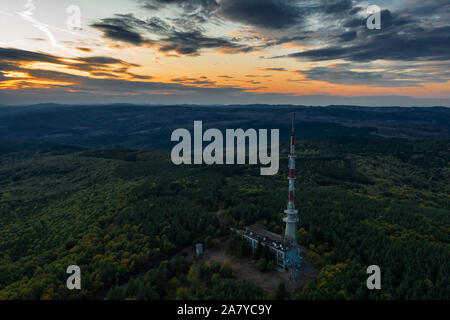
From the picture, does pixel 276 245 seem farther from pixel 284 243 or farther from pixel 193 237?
pixel 193 237

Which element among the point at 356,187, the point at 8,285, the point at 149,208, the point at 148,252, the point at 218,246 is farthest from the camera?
the point at 356,187

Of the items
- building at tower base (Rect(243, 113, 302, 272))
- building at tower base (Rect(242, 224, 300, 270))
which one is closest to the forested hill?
building at tower base (Rect(243, 113, 302, 272))

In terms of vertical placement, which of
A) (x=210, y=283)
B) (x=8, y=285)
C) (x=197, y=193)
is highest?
(x=197, y=193)

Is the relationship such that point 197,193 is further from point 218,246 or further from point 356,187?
point 356,187

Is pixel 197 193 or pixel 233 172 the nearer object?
pixel 197 193

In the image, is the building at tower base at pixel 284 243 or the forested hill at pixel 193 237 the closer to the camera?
the forested hill at pixel 193 237

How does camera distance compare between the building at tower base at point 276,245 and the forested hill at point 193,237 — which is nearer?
the forested hill at point 193,237

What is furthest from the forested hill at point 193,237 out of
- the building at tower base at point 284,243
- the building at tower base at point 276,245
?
the building at tower base at point 276,245

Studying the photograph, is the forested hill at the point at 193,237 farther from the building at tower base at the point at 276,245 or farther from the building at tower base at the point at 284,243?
the building at tower base at the point at 276,245

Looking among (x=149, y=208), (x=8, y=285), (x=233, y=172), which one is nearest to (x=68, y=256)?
(x=8, y=285)
